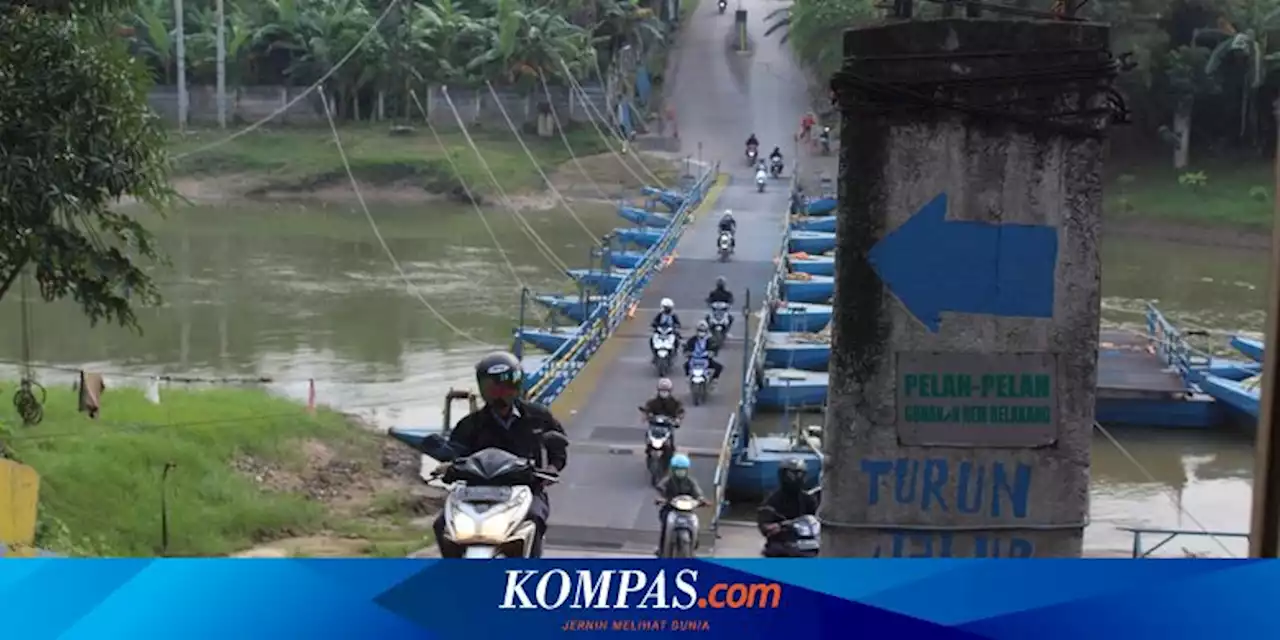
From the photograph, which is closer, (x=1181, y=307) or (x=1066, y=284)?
(x=1066, y=284)

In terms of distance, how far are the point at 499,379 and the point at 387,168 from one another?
1395 inches

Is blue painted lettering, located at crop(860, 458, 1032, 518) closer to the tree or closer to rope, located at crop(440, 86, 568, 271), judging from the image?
the tree

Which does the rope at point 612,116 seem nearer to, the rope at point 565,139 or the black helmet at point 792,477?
the rope at point 565,139

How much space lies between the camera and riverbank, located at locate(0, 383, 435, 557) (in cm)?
977

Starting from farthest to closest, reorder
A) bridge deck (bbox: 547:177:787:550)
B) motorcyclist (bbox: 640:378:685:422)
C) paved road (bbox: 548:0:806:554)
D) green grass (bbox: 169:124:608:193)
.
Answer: green grass (bbox: 169:124:608:193)
motorcyclist (bbox: 640:378:685:422)
paved road (bbox: 548:0:806:554)
bridge deck (bbox: 547:177:787:550)

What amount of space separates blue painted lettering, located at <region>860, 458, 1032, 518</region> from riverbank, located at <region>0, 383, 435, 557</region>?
5.74 metres

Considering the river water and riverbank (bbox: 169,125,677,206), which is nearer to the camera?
the river water

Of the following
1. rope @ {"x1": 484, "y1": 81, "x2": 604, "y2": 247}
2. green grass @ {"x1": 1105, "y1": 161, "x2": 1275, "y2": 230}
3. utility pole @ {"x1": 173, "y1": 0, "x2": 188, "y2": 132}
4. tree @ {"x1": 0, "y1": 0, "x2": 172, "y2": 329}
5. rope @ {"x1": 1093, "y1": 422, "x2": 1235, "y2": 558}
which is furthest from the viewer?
utility pole @ {"x1": 173, "y1": 0, "x2": 188, "y2": 132}

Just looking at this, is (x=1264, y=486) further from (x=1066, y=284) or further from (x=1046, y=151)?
(x=1046, y=151)

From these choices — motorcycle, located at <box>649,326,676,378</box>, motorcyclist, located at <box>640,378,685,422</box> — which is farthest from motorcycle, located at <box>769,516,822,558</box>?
motorcycle, located at <box>649,326,676,378</box>

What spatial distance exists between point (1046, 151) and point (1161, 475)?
11445 millimetres

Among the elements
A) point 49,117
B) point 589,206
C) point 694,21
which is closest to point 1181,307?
point 589,206

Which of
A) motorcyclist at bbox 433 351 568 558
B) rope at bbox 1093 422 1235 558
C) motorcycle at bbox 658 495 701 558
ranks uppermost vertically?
motorcyclist at bbox 433 351 568 558

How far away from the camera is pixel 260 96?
142 ft
